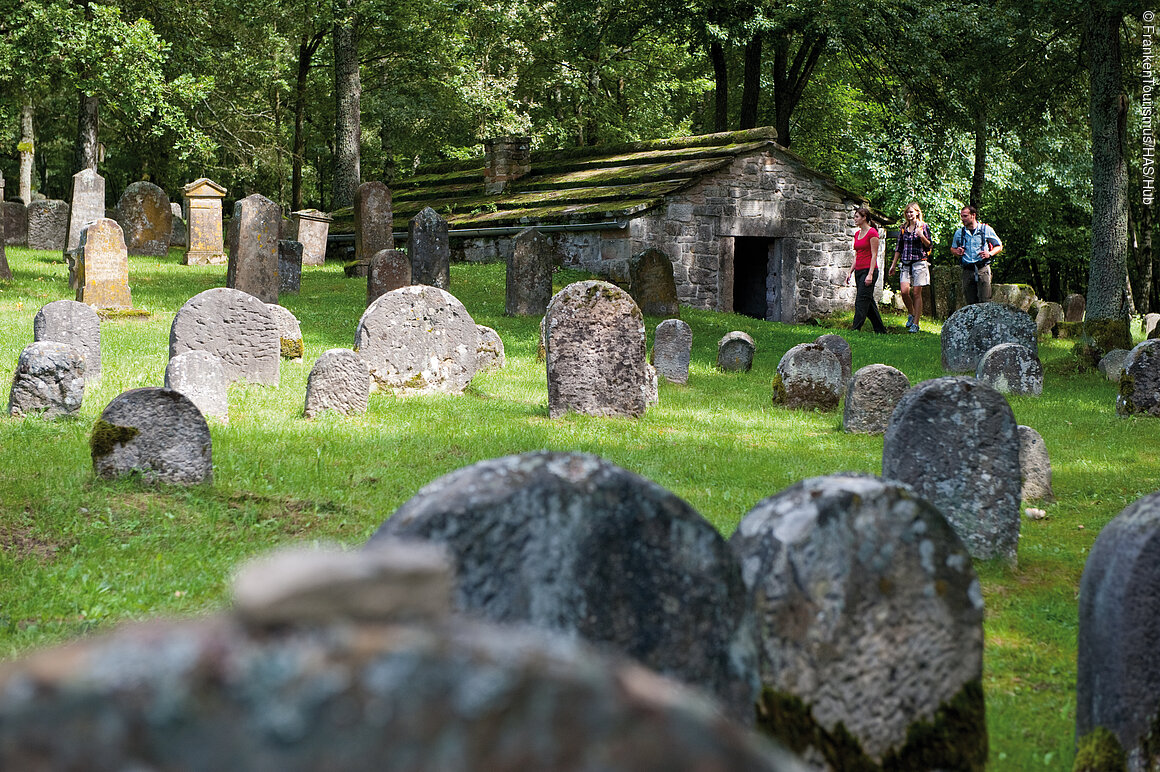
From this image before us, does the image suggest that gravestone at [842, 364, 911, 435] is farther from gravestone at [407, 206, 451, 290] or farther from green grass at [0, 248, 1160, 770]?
gravestone at [407, 206, 451, 290]

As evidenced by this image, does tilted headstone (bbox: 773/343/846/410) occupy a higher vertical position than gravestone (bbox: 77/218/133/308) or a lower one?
lower

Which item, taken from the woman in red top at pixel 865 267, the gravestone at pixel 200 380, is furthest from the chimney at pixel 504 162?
the gravestone at pixel 200 380

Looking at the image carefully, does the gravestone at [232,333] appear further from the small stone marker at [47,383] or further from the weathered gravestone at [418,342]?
the small stone marker at [47,383]

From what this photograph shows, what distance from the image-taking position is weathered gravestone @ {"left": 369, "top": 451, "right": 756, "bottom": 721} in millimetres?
2809

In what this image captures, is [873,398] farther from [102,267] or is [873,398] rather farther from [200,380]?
[102,267]

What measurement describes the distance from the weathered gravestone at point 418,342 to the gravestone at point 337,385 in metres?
1.33

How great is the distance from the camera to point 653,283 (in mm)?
20438

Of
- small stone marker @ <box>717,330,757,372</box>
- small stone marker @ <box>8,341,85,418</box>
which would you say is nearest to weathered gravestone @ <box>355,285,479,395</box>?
small stone marker @ <box>8,341,85,418</box>

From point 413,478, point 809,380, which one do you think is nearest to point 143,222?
point 809,380

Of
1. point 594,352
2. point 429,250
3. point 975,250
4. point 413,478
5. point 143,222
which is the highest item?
point 143,222

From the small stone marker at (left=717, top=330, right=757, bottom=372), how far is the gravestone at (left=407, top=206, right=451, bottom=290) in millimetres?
6338

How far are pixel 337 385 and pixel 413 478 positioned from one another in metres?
2.63

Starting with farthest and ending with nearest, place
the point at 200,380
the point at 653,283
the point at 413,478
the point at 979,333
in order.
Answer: the point at 653,283, the point at 979,333, the point at 200,380, the point at 413,478

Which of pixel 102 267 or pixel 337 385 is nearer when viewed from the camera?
pixel 337 385
